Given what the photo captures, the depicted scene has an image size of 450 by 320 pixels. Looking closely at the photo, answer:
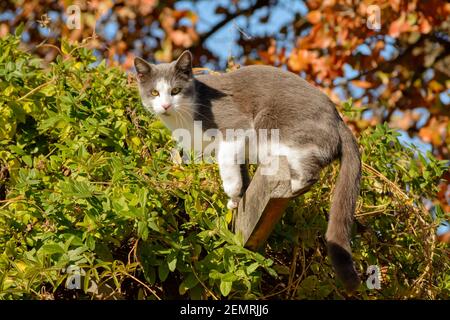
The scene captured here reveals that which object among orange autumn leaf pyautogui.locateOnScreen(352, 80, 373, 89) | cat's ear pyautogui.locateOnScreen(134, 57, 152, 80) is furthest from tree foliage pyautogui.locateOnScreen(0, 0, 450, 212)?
cat's ear pyautogui.locateOnScreen(134, 57, 152, 80)

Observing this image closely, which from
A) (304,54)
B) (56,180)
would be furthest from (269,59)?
(56,180)

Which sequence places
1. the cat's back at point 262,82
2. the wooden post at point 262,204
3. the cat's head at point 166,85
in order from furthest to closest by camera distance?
the cat's head at point 166,85, the cat's back at point 262,82, the wooden post at point 262,204

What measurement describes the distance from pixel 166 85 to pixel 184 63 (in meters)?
0.11

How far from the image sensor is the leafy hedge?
2.04 m

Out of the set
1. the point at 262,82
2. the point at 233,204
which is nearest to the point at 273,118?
the point at 262,82

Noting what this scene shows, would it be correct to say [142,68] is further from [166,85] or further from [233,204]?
[233,204]

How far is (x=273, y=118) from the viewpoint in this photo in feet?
8.11

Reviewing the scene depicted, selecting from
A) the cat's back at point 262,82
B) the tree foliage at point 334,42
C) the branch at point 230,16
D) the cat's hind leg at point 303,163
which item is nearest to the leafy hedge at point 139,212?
the cat's hind leg at point 303,163

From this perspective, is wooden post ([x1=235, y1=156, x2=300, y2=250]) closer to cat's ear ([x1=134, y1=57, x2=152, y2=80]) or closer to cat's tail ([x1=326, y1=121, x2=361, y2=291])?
cat's tail ([x1=326, y1=121, x2=361, y2=291])

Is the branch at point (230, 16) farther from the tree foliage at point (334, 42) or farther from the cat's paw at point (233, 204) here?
the cat's paw at point (233, 204)

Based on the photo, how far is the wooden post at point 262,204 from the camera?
1897 millimetres

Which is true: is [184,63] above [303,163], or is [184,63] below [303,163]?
above

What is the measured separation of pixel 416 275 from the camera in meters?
2.51

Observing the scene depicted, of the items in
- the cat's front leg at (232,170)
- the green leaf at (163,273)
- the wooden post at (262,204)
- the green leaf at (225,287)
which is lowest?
the green leaf at (225,287)
